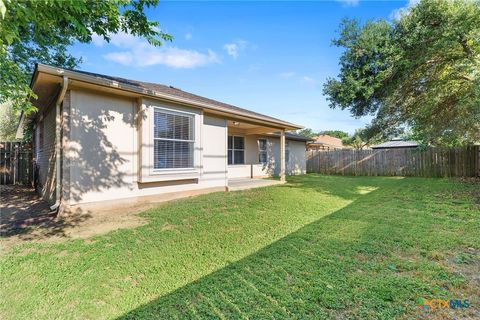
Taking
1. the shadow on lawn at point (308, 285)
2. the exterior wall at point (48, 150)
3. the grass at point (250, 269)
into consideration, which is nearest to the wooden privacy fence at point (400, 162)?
the grass at point (250, 269)

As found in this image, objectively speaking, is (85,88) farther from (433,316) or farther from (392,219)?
(392,219)

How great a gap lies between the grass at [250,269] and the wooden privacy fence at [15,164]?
964 cm

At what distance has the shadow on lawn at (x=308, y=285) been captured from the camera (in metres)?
2.12

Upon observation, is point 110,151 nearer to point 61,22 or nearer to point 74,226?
point 74,226

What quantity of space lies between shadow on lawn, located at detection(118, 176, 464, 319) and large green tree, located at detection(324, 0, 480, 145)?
7529 mm

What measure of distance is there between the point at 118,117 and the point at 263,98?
37.6 ft

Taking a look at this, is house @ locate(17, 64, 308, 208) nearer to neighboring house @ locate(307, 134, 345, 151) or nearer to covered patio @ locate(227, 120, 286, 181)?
covered patio @ locate(227, 120, 286, 181)

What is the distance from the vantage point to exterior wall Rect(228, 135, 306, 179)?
12.4 m

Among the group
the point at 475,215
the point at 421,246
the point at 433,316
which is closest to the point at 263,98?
the point at 475,215

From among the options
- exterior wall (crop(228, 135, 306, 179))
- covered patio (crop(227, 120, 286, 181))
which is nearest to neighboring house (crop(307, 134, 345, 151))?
exterior wall (crop(228, 135, 306, 179))

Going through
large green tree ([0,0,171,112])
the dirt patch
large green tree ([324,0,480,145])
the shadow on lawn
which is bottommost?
the shadow on lawn

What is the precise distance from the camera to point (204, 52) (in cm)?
Answer: 1108

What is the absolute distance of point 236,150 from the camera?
477 inches

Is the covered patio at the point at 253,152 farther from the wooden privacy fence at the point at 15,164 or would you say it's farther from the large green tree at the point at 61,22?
the wooden privacy fence at the point at 15,164
